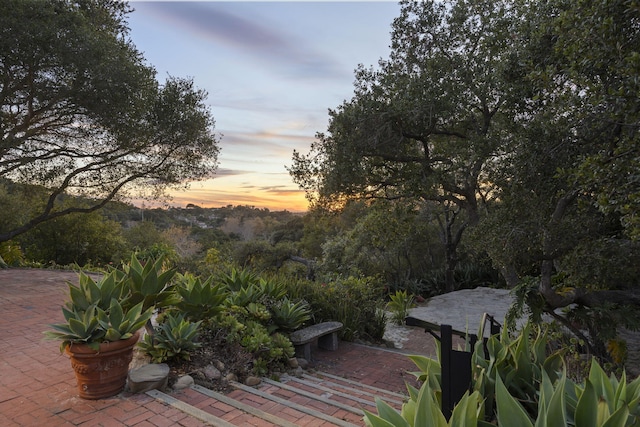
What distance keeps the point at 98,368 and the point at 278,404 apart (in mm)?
1490

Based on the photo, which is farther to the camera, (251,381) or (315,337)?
(315,337)

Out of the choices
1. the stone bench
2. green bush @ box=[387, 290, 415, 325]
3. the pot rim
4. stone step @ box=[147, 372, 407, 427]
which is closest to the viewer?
stone step @ box=[147, 372, 407, 427]

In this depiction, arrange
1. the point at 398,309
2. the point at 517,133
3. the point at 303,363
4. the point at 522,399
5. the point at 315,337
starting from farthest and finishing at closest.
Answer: the point at 398,309, the point at 315,337, the point at 517,133, the point at 303,363, the point at 522,399

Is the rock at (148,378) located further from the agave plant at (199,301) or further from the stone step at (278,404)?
the agave plant at (199,301)

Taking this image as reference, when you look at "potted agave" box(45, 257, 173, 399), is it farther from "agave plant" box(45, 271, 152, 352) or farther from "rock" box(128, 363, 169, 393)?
"rock" box(128, 363, 169, 393)

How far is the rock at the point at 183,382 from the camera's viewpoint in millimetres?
3279

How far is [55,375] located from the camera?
357 centimetres

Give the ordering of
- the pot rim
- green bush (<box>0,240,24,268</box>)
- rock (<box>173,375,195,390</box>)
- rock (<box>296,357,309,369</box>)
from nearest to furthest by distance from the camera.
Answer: the pot rim, rock (<box>173,375,195,390</box>), rock (<box>296,357,309,369</box>), green bush (<box>0,240,24,268</box>)

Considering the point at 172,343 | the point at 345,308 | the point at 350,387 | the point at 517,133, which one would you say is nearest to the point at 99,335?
the point at 172,343

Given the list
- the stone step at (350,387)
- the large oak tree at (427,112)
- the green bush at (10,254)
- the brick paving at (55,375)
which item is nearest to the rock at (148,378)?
the brick paving at (55,375)

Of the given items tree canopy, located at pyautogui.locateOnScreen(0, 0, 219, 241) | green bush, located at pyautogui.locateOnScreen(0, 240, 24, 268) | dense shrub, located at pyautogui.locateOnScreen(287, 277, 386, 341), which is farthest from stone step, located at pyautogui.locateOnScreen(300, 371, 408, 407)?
green bush, located at pyautogui.locateOnScreen(0, 240, 24, 268)

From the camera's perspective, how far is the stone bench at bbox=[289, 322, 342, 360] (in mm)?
5066

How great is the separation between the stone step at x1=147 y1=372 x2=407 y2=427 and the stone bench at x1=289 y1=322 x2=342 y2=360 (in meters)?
1.06

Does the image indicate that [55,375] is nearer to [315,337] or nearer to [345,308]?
[315,337]
